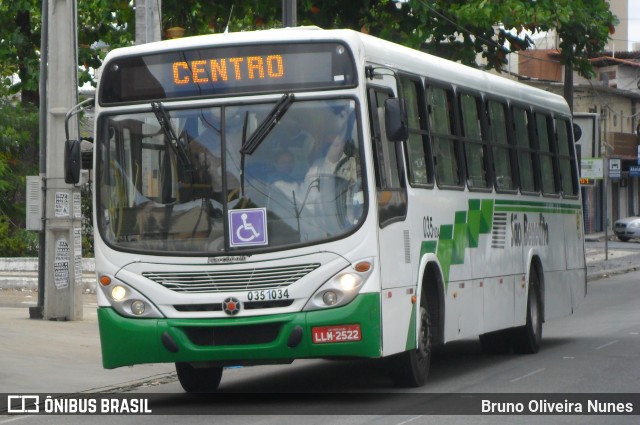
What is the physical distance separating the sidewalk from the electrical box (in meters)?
1.36

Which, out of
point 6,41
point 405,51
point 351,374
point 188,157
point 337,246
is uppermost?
point 6,41

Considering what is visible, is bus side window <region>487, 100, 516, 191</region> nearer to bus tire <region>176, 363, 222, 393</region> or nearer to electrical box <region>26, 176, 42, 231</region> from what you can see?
bus tire <region>176, 363, 222, 393</region>

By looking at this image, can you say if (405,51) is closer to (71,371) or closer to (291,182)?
(291,182)

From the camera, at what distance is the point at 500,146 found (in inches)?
632

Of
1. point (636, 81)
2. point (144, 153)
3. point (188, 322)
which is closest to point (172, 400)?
point (188, 322)

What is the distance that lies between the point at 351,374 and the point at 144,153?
12.5 feet

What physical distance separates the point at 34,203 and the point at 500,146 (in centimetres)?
759

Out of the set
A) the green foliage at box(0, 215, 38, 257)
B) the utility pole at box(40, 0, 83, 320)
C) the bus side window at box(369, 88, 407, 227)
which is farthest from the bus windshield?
the green foliage at box(0, 215, 38, 257)

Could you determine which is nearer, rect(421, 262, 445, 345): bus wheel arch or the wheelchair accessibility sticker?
the wheelchair accessibility sticker

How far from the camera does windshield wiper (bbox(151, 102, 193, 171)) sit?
11.8 m

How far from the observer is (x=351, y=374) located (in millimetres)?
14609

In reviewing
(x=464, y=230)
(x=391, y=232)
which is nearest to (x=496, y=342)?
(x=464, y=230)

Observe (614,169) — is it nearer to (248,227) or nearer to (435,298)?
(435,298)

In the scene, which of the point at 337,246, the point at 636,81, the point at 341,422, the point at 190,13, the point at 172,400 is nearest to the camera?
the point at 341,422
